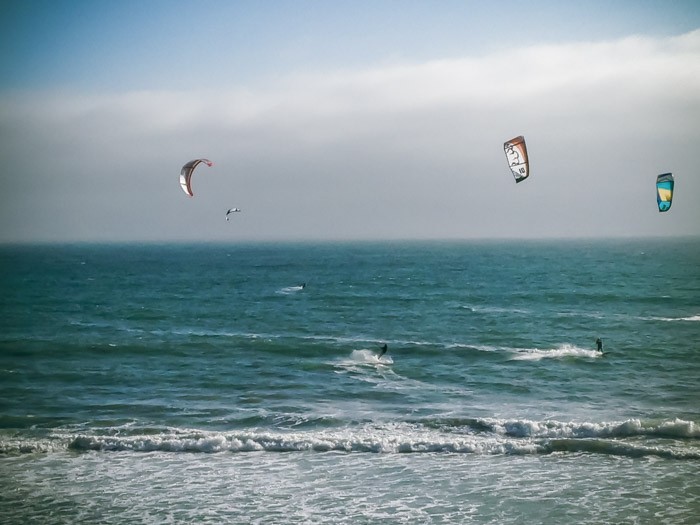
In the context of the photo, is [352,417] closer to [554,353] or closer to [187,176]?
[187,176]

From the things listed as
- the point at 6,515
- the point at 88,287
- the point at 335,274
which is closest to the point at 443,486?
the point at 6,515

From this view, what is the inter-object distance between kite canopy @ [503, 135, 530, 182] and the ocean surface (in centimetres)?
748

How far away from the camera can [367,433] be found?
18.9 m

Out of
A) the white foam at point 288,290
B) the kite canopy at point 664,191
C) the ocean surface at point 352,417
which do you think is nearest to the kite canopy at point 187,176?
the ocean surface at point 352,417

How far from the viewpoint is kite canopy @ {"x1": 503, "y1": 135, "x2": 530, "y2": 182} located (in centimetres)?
1966

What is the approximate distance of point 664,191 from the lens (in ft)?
73.1

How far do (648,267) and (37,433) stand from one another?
3591 inches

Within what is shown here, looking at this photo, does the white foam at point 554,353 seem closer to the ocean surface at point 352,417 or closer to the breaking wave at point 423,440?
the ocean surface at point 352,417

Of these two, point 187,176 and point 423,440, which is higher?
point 187,176

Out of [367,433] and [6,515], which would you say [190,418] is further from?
[6,515]

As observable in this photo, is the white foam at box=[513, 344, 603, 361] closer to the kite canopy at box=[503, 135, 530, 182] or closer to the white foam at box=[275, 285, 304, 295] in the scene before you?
the kite canopy at box=[503, 135, 530, 182]

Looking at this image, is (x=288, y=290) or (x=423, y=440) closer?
(x=423, y=440)

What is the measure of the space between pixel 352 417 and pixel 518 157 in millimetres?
9547

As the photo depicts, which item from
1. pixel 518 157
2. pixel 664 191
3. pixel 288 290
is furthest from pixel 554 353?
pixel 288 290
